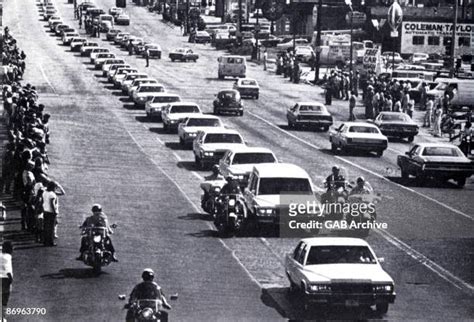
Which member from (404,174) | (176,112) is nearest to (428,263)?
(404,174)

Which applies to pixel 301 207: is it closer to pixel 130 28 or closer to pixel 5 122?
pixel 5 122

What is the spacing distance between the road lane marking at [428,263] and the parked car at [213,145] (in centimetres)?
1142

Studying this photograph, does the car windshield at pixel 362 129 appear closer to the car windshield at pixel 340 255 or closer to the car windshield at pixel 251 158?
the car windshield at pixel 251 158

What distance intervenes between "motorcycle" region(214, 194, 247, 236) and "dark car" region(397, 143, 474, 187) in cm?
Answer: 1091

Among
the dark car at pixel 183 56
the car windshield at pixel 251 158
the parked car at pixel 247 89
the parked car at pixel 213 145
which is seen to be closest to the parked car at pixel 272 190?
the car windshield at pixel 251 158

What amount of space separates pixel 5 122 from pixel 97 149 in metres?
3.94

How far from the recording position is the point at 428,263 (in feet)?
85.5

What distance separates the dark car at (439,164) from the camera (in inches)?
1500

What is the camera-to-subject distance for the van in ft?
271

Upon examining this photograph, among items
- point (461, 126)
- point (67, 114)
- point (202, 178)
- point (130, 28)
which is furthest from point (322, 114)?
point (130, 28)

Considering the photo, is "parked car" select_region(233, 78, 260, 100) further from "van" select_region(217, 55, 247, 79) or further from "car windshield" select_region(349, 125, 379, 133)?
"car windshield" select_region(349, 125, 379, 133)

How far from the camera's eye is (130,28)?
12988 centimetres

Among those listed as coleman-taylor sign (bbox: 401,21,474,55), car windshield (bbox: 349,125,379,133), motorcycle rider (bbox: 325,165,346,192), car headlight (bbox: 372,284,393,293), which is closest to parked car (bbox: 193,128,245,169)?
car windshield (bbox: 349,125,379,133)

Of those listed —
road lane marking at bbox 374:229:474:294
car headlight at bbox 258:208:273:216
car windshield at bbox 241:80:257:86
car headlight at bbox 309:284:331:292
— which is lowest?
car windshield at bbox 241:80:257:86
